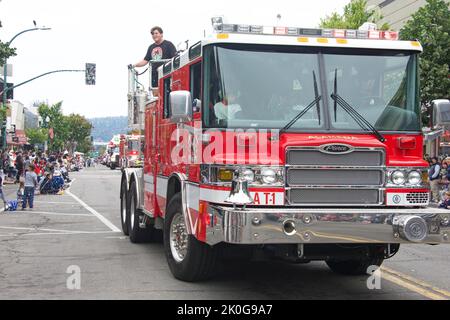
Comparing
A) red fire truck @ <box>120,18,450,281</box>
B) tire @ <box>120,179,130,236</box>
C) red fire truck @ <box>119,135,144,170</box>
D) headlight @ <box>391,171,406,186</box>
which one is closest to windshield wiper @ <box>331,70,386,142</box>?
red fire truck @ <box>120,18,450,281</box>

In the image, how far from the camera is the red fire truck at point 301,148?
6.09 meters

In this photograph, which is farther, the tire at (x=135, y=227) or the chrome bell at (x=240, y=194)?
the tire at (x=135, y=227)

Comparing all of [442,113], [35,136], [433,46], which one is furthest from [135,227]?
[35,136]

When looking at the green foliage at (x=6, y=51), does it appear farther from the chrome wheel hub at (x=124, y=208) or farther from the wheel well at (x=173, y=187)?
the wheel well at (x=173, y=187)

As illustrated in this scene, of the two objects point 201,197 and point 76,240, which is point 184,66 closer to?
point 201,197

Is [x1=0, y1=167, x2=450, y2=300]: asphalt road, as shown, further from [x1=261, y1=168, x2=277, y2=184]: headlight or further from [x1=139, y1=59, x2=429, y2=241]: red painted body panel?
[x1=261, y1=168, x2=277, y2=184]: headlight

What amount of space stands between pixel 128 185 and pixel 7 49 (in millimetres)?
13496

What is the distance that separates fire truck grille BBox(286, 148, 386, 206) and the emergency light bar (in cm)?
135

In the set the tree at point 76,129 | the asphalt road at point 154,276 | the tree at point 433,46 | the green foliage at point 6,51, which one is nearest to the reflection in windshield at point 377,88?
the asphalt road at point 154,276

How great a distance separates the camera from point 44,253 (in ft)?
32.6

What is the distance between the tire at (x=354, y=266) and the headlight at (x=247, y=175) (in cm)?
238

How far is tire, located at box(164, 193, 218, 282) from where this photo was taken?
7062mm

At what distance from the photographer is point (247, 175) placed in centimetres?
620
